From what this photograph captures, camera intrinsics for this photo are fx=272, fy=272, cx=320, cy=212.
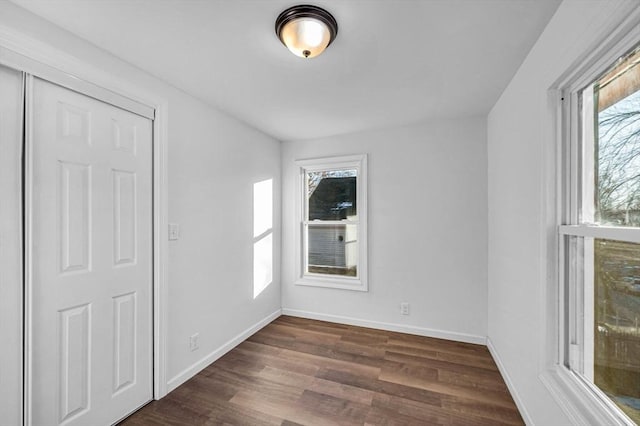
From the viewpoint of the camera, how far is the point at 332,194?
360 cm

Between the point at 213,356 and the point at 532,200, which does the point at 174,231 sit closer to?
the point at 213,356

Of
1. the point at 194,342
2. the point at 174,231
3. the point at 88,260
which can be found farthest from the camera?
the point at 194,342

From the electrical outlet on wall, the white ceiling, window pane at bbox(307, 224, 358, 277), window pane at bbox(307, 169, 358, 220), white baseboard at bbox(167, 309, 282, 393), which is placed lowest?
white baseboard at bbox(167, 309, 282, 393)

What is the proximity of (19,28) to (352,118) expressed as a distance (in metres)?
2.40

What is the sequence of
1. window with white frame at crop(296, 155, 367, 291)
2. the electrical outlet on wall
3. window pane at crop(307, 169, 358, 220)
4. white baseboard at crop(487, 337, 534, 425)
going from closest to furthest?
1. white baseboard at crop(487, 337, 534, 425)
2. the electrical outlet on wall
3. window with white frame at crop(296, 155, 367, 291)
4. window pane at crop(307, 169, 358, 220)

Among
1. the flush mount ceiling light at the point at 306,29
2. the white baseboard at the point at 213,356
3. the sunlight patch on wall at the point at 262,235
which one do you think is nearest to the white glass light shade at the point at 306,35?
the flush mount ceiling light at the point at 306,29

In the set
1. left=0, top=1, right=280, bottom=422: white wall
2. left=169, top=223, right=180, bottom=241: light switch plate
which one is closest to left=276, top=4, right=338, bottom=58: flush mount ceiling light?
left=0, top=1, right=280, bottom=422: white wall

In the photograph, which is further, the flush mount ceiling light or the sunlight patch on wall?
the sunlight patch on wall

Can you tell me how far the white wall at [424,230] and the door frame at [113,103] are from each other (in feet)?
6.44

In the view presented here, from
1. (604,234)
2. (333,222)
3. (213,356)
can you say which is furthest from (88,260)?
(604,234)

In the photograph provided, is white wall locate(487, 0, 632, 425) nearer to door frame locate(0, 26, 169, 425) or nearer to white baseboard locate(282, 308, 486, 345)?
white baseboard locate(282, 308, 486, 345)

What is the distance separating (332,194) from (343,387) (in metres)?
2.18

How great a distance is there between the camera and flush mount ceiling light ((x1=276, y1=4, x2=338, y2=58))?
4.42ft

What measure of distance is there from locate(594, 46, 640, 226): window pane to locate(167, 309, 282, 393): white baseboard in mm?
2868
